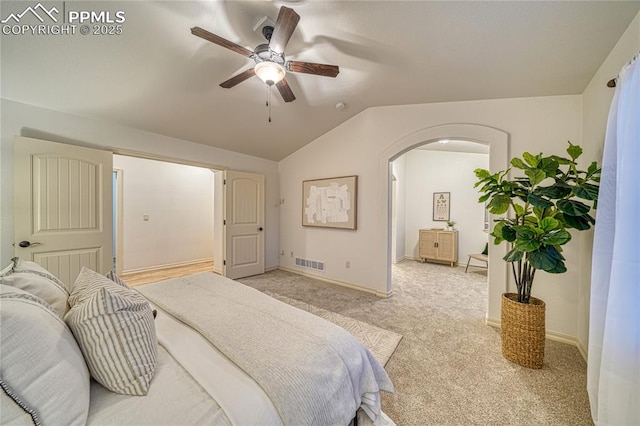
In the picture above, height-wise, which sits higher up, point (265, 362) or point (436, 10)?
point (436, 10)

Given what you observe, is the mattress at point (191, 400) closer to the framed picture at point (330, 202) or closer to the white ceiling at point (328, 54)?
the white ceiling at point (328, 54)

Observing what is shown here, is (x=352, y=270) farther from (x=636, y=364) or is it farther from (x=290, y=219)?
(x=636, y=364)

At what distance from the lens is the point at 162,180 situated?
5.07m

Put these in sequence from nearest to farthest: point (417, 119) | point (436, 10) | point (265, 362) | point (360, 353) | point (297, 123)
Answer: point (265, 362) → point (360, 353) → point (436, 10) → point (417, 119) → point (297, 123)

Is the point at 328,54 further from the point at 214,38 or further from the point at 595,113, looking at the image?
the point at 595,113

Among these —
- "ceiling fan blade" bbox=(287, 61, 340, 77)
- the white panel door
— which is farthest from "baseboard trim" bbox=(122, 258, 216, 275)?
"ceiling fan blade" bbox=(287, 61, 340, 77)

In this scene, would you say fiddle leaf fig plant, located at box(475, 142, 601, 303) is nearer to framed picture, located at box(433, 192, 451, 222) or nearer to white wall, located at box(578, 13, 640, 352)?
white wall, located at box(578, 13, 640, 352)

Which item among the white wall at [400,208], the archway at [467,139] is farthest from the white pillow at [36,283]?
the white wall at [400,208]

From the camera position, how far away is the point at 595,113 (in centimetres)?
204

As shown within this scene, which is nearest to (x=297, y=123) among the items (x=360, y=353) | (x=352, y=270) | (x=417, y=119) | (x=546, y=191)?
(x=417, y=119)

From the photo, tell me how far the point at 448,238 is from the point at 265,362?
5.42 metres

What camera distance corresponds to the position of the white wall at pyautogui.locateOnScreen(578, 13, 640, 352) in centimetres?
161

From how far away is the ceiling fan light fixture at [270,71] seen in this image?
1.87 m

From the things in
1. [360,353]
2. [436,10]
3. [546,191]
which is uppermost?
[436,10]
